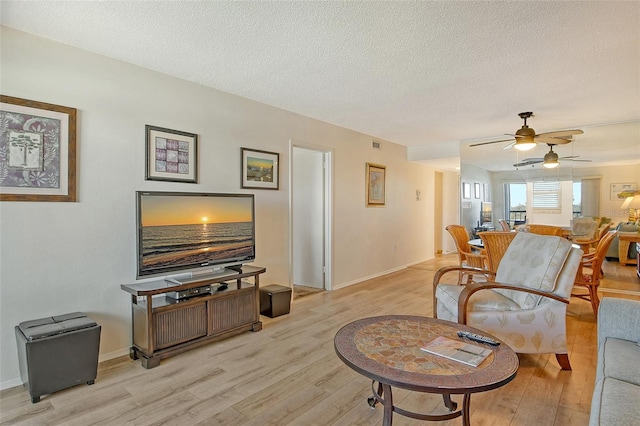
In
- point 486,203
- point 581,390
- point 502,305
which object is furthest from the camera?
point 486,203

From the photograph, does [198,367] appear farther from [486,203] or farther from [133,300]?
[486,203]

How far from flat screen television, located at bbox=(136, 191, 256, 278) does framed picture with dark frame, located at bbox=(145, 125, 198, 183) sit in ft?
1.14

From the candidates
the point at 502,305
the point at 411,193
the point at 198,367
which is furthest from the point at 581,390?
the point at 411,193

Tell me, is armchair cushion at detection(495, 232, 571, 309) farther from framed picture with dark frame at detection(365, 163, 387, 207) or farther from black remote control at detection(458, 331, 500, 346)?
framed picture with dark frame at detection(365, 163, 387, 207)

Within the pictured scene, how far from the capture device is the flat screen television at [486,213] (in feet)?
19.2

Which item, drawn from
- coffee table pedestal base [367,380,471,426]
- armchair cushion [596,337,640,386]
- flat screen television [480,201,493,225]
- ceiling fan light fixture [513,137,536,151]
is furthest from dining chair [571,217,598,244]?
coffee table pedestal base [367,380,471,426]

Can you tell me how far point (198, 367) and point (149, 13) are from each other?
2.46 metres

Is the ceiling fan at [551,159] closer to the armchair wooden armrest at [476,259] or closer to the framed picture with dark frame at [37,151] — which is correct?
the armchair wooden armrest at [476,259]

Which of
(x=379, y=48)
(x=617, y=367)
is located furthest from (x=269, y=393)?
(x=379, y=48)

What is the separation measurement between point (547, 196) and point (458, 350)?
4547 millimetres

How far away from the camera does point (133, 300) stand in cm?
277

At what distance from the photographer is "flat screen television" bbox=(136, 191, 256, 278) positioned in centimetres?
262

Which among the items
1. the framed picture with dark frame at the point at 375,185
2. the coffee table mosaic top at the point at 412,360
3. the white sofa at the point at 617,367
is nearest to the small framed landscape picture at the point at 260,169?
the framed picture with dark frame at the point at 375,185

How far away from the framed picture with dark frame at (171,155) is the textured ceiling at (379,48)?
1.81 ft
